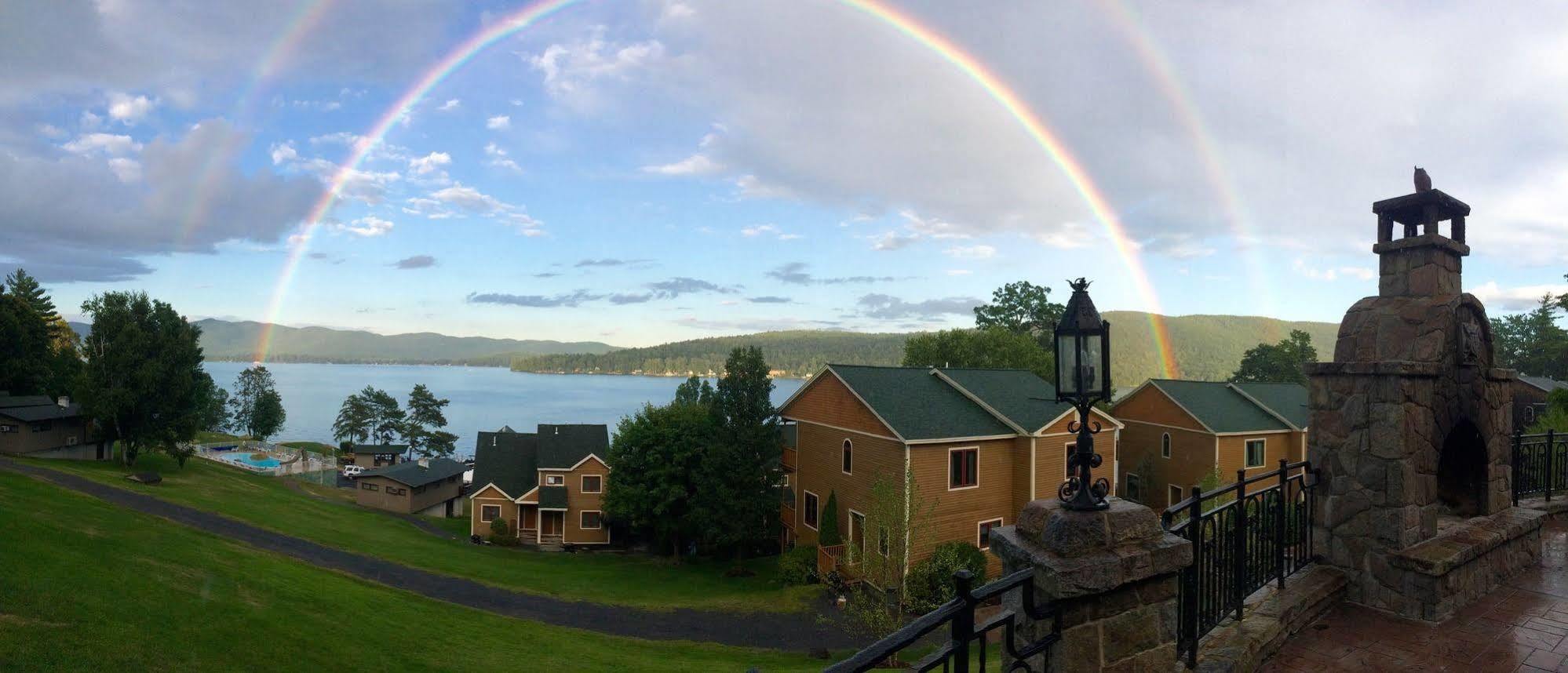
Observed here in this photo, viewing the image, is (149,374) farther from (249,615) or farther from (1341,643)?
(1341,643)

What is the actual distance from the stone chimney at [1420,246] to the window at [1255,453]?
2884 centimetres

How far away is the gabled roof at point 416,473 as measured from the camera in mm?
47250

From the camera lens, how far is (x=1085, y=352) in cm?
499

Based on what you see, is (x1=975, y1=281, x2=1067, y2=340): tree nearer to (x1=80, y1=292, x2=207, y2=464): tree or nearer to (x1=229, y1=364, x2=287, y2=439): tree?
(x1=80, y1=292, x2=207, y2=464): tree

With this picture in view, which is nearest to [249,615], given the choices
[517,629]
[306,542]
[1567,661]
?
[517,629]

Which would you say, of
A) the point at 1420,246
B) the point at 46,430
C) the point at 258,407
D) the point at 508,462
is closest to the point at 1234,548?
the point at 1420,246

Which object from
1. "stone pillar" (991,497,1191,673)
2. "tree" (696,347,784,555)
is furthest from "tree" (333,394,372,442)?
"stone pillar" (991,497,1191,673)

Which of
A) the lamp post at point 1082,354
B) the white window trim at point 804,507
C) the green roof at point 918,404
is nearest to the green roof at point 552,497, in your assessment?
the white window trim at point 804,507

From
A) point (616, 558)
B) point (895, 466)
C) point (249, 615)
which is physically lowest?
point (616, 558)

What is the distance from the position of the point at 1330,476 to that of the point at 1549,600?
2196 mm

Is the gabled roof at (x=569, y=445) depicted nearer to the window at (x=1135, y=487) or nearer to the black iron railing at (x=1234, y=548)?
the window at (x=1135, y=487)

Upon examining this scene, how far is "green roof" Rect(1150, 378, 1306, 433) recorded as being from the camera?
3212 cm

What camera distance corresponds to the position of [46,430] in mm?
40594

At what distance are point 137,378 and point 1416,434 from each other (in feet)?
176
